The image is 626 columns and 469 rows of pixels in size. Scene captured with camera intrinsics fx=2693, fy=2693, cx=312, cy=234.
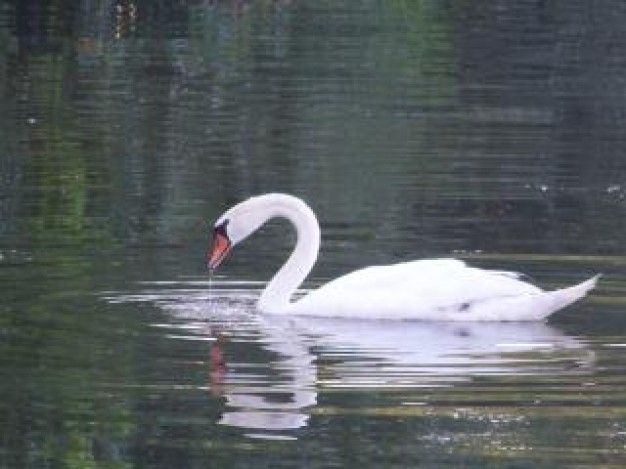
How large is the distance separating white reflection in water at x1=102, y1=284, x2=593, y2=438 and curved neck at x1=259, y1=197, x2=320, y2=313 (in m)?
0.11

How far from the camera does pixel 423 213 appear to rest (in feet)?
57.9

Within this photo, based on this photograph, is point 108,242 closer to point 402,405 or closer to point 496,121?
point 402,405

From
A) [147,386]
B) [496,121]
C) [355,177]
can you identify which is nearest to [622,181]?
[355,177]

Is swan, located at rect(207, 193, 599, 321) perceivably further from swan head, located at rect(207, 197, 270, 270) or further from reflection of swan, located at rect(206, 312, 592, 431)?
swan head, located at rect(207, 197, 270, 270)

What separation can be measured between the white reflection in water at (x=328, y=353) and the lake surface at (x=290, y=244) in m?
0.03

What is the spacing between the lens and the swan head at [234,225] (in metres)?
14.3

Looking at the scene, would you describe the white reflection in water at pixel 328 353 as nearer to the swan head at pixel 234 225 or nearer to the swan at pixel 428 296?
the swan at pixel 428 296

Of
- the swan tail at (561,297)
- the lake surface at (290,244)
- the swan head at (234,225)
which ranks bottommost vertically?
the lake surface at (290,244)

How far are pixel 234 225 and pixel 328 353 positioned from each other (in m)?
1.99

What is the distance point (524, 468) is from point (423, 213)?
7960mm

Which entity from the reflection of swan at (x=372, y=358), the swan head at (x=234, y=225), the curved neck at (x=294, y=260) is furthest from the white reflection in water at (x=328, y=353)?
the swan head at (x=234, y=225)

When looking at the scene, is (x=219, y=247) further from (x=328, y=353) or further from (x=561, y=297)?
(x=561, y=297)

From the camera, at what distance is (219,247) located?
14.4 metres

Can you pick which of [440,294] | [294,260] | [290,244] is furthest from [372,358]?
[290,244]
